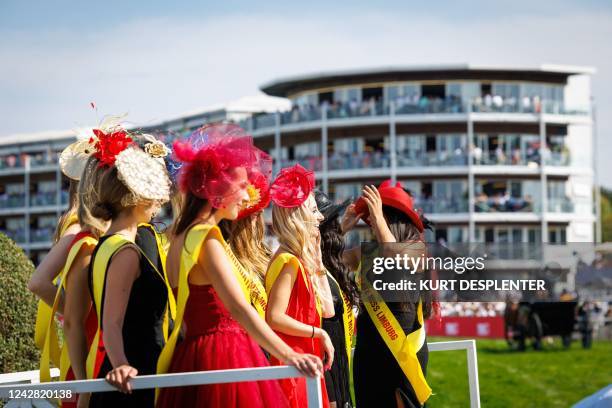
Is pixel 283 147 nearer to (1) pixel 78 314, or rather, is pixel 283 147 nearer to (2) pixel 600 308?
(2) pixel 600 308

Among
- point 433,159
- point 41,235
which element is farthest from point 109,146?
point 41,235

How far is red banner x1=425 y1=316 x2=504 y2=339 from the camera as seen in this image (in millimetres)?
32156

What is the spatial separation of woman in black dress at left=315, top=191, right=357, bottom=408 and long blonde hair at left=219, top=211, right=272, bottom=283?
539mm

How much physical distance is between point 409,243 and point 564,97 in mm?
57325

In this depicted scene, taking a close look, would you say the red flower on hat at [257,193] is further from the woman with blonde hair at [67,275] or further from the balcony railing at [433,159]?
the balcony railing at [433,159]

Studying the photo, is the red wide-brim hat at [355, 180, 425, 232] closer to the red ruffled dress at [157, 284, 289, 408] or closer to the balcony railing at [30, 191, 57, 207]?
the red ruffled dress at [157, 284, 289, 408]

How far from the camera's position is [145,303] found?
4.51 metres

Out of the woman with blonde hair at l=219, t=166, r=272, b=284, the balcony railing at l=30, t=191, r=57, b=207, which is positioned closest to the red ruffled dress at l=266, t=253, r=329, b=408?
the woman with blonde hair at l=219, t=166, r=272, b=284

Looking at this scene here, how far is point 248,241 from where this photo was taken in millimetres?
5695

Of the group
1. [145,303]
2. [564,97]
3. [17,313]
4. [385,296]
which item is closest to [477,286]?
[385,296]

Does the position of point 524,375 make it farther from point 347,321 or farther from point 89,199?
point 89,199

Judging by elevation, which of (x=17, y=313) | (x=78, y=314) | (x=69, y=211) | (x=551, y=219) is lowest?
(x=551, y=219)

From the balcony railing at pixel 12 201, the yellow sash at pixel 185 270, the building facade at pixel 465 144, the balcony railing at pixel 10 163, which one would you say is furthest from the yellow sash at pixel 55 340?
the balcony railing at pixel 10 163

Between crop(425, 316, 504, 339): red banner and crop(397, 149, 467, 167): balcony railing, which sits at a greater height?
crop(397, 149, 467, 167): balcony railing
